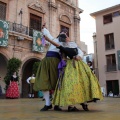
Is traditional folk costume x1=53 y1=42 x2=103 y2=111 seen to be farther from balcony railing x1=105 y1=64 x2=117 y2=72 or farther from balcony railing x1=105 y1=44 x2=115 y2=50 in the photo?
balcony railing x1=105 y1=44 x2=115 y2=50

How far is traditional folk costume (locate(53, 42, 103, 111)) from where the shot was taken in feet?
10.7

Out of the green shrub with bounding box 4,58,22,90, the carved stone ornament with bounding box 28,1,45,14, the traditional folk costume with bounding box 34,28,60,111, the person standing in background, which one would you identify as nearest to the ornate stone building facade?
the carved stone ornament with bounding box 28,1,45,14

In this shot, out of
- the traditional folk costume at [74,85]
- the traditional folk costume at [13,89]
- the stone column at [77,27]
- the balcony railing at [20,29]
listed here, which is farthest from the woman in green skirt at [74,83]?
the stone column at [77,27]

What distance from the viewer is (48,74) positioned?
3.69 metres

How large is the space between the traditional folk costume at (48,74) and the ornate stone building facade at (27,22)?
9.31 m

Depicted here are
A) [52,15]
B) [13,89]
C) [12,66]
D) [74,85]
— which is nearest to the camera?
[74,85]

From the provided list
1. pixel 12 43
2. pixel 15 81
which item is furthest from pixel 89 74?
pixel 12 43

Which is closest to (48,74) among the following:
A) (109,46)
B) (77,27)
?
(77,27)

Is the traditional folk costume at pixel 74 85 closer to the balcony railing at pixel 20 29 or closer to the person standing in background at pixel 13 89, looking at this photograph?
the person standing in background at pixel 13 89

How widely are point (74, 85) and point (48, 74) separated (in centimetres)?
59

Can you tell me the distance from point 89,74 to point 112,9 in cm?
2120

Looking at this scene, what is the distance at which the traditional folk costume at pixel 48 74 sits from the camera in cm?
359

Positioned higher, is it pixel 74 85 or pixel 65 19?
pixel 65 19

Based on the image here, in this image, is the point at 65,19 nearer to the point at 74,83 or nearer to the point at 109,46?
the point at 109,46
